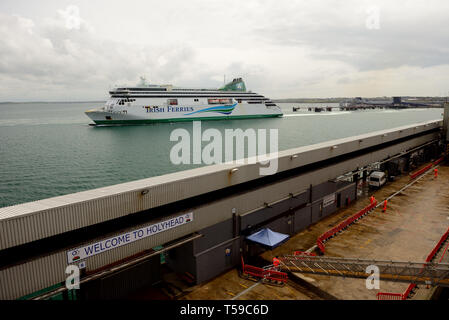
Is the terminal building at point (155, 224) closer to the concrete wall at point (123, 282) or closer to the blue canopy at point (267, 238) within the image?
the concrete wall at point (123, 282)

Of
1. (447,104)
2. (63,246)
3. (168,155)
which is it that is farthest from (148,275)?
(447,104)

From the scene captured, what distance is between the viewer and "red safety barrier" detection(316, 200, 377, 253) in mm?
18730

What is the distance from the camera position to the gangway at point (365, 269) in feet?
39.6

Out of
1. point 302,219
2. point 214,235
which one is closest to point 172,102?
point 302,219

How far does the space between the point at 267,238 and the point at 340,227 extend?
7693 millimetres

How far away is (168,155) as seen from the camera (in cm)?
4928

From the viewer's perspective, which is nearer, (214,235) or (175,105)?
(214,235)

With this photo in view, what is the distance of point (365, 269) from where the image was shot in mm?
13680

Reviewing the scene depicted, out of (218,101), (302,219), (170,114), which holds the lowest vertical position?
(302,219)

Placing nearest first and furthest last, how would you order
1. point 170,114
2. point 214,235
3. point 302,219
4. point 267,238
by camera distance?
point 214,235, point 267,238, point 302,219, point 170,114

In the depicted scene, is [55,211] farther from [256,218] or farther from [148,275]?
[256,218]

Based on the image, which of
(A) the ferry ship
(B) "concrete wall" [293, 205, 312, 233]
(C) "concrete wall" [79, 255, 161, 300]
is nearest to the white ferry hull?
A: (A) the ferry ship

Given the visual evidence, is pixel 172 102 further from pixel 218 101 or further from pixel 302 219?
pixel 302 219

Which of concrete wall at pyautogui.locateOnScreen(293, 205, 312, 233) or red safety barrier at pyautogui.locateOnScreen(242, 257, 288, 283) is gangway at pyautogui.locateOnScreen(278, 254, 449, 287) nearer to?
red safety barrier at pyautogui.locateOnScreen(242, 257, 288, 283)
